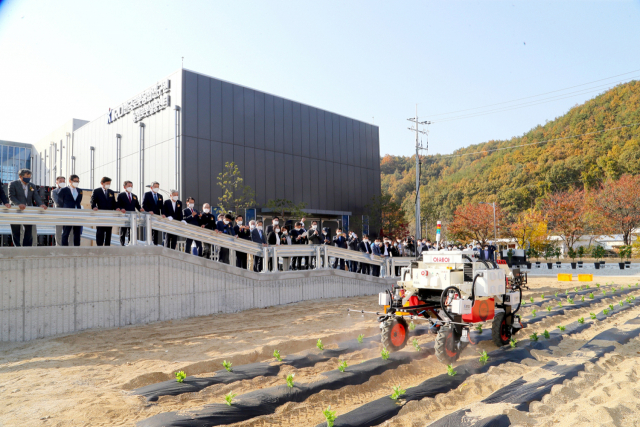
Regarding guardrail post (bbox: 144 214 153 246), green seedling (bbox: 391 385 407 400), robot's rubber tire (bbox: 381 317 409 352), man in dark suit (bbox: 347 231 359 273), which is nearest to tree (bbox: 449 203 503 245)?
man in dark suit (bbox: 347 231 359 273)

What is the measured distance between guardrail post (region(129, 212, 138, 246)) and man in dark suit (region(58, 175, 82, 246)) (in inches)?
37.8

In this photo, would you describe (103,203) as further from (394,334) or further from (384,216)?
(384,216)

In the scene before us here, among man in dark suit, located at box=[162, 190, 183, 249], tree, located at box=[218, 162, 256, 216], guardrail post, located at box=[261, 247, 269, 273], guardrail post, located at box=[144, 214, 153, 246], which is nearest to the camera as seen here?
guardrail post, located at box=[144, 214, 153, 246]

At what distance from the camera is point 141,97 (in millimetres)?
24922

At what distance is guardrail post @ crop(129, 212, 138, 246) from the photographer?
8.67m

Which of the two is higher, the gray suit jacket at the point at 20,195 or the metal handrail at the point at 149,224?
the gray suit jacket at the point at 20,195

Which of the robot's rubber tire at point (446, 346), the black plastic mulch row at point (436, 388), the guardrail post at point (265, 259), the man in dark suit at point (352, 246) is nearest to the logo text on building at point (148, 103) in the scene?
the man in dark suit at point (352, 246)

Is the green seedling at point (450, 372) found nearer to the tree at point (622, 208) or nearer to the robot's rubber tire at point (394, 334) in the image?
the robot's rubber tire at point (394, 334)

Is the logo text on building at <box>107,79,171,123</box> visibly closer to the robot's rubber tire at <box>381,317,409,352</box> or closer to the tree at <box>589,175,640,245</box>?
the robot's rubber tire at <box>381,317,409,352</box>

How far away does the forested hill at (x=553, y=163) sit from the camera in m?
52.9

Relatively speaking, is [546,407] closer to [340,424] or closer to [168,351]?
[340,424]

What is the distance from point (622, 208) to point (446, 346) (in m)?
37.2

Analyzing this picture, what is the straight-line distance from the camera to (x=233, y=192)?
2269 centimetres

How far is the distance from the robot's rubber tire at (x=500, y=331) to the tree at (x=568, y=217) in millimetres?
35395
